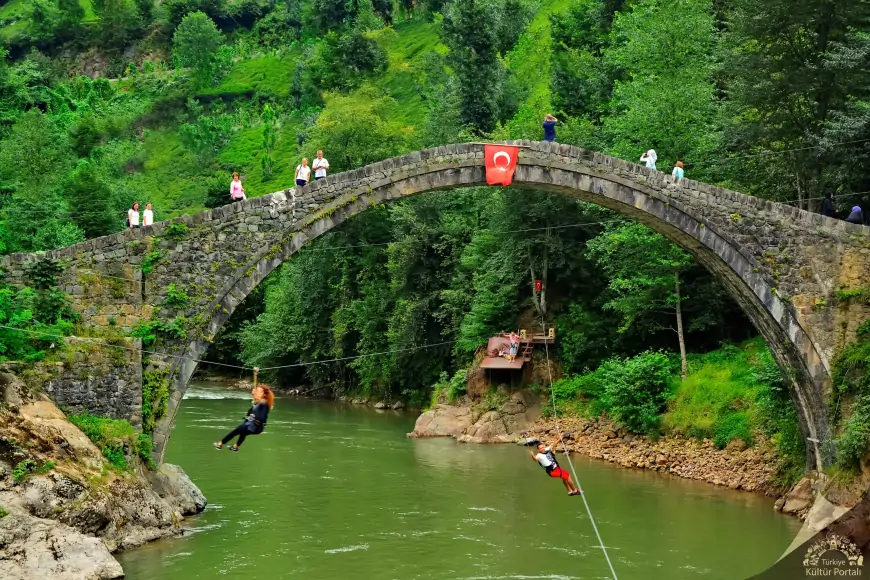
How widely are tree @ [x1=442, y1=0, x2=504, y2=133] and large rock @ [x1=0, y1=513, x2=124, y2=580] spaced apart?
3487cm

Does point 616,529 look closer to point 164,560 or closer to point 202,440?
point 164,560

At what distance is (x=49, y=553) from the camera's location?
46.4 feet

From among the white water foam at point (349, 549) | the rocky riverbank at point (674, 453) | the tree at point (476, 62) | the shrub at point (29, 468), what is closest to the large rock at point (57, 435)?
the shrub at point (29, 468)

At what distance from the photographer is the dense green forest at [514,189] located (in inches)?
958

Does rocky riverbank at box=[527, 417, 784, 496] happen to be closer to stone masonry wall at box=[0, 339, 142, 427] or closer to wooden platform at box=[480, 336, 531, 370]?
wooden platform at box=[480, 336, 531, 370]

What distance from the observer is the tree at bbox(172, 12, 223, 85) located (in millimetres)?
86562

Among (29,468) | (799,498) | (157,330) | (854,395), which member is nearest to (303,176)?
(157,330)

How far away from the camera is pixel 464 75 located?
48.9 metres

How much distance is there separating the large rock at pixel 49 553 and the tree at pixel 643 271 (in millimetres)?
17785

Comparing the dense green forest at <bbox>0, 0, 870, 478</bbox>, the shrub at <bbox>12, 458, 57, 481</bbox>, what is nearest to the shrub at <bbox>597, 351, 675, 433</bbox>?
the dense green forest at <bbox>0, 0, 870, 478</bbox>

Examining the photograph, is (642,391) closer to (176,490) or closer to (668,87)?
(668,87)

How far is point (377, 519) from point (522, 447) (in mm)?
10962

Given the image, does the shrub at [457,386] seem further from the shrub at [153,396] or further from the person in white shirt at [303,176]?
the shrub at [153,396]

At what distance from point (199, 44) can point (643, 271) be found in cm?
6770
